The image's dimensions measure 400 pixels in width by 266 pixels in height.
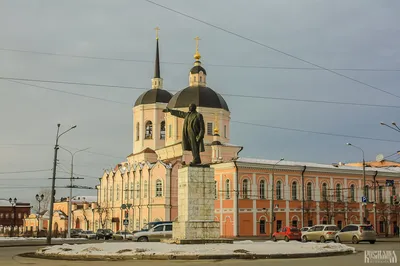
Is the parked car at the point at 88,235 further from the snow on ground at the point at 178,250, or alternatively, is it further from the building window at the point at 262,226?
the snow on ground at the point at 178,250

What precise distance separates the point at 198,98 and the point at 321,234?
3322 centimetres

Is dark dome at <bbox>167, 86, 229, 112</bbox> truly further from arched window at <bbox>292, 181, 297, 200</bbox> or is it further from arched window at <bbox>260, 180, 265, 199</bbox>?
arched window at <bbox>292, 181, 297, 200</bbox>

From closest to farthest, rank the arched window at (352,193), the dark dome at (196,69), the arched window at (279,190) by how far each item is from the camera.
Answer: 1. the arched window at (279,190)
2. the arched window at (352,193)
3. the dark dome at (196,69)

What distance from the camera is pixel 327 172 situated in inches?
2579

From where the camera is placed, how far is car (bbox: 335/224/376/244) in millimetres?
36438

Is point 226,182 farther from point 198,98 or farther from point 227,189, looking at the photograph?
point 198,98

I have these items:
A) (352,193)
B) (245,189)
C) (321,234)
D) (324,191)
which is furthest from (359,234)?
(352,193)

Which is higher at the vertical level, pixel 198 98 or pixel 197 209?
pixel 198 98

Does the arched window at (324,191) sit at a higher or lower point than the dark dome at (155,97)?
lower

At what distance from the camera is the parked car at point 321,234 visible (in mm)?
39097

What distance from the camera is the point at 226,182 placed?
59969mm

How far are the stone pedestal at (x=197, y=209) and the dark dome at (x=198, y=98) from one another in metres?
43.5

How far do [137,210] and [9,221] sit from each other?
64.9 metres

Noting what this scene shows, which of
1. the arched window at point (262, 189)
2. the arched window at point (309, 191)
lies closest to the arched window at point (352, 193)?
the arched window at point (309, 191)
